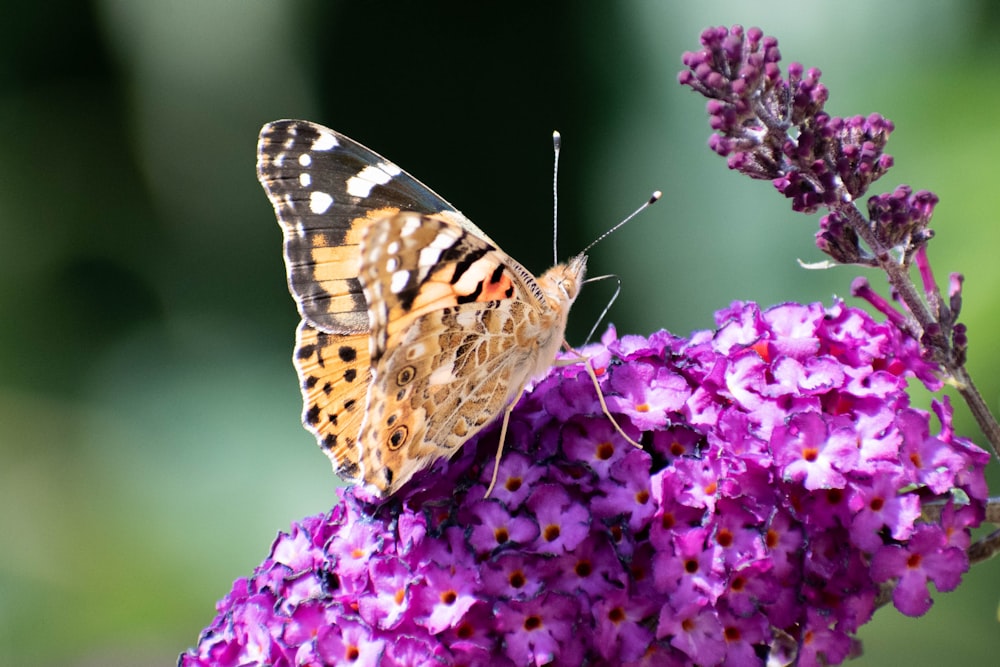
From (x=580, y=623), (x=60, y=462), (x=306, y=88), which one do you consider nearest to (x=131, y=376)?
(x=60, y=462)

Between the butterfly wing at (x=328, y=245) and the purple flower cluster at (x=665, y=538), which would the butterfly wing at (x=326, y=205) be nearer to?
the butterfly wing at (x=328, y=245)

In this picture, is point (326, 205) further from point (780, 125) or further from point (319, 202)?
point (780, 125)

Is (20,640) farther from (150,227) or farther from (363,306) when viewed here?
(363,306)

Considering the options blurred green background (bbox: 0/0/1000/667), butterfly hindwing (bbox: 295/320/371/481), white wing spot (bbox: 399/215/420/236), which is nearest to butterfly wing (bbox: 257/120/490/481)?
butterfly hindwing (bbox: 295/320/371/481)

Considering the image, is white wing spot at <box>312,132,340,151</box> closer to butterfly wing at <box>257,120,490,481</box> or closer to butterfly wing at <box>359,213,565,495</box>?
butterfly wing at <box>257,120,490,481</box>

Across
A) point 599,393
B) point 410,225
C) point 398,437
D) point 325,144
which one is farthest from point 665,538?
point 325,144
